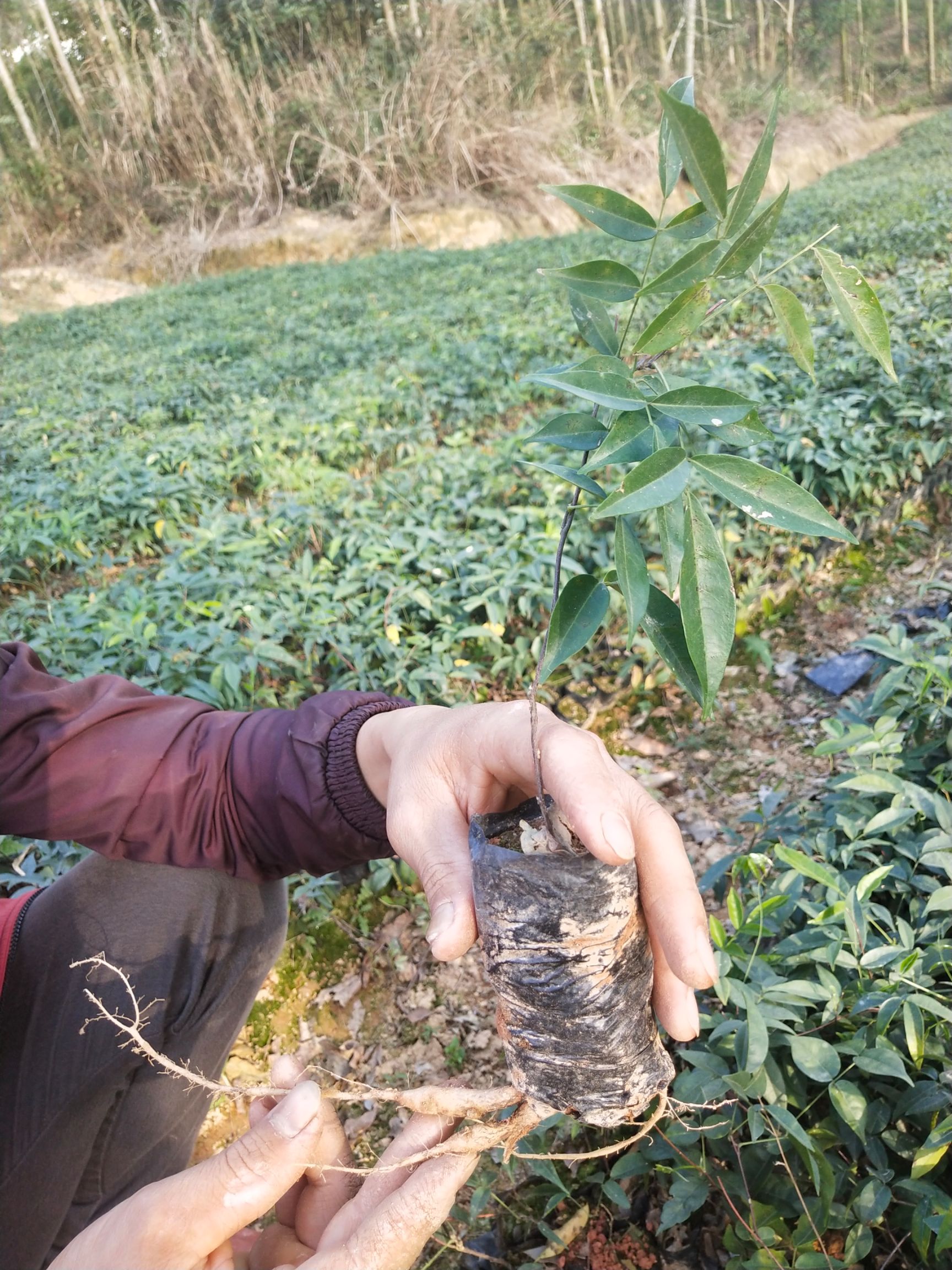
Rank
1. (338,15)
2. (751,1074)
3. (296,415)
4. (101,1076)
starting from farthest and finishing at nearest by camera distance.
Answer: (338,15) < (296,415) < (101,1076) < (751,1074)

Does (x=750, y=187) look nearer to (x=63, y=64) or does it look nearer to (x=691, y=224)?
(x=691, y=224)

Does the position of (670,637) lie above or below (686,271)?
below

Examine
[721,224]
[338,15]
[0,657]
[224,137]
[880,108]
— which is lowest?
[880,108]

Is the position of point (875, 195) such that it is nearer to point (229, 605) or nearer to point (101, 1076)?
point (229, 605)

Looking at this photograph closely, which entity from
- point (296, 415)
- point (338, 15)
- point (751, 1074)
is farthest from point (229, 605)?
point (338, 15)

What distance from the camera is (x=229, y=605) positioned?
9.04 feet

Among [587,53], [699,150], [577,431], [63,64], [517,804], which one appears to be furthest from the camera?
[587,53]

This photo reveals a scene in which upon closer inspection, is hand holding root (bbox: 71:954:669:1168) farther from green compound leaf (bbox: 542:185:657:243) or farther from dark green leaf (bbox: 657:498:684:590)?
green compound leaf (bbox: 542:185:657:243)

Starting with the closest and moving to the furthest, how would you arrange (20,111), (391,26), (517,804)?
1. (517,804)
2. (391,26)
3. (20,111)

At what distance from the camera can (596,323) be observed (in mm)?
1041

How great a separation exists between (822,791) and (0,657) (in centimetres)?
203

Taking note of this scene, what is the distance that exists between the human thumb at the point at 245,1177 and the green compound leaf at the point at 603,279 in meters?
1.04

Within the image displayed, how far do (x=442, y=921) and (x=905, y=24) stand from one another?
129ft

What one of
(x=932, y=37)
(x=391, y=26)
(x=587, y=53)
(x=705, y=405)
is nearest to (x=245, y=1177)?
(x=705, y=405)
